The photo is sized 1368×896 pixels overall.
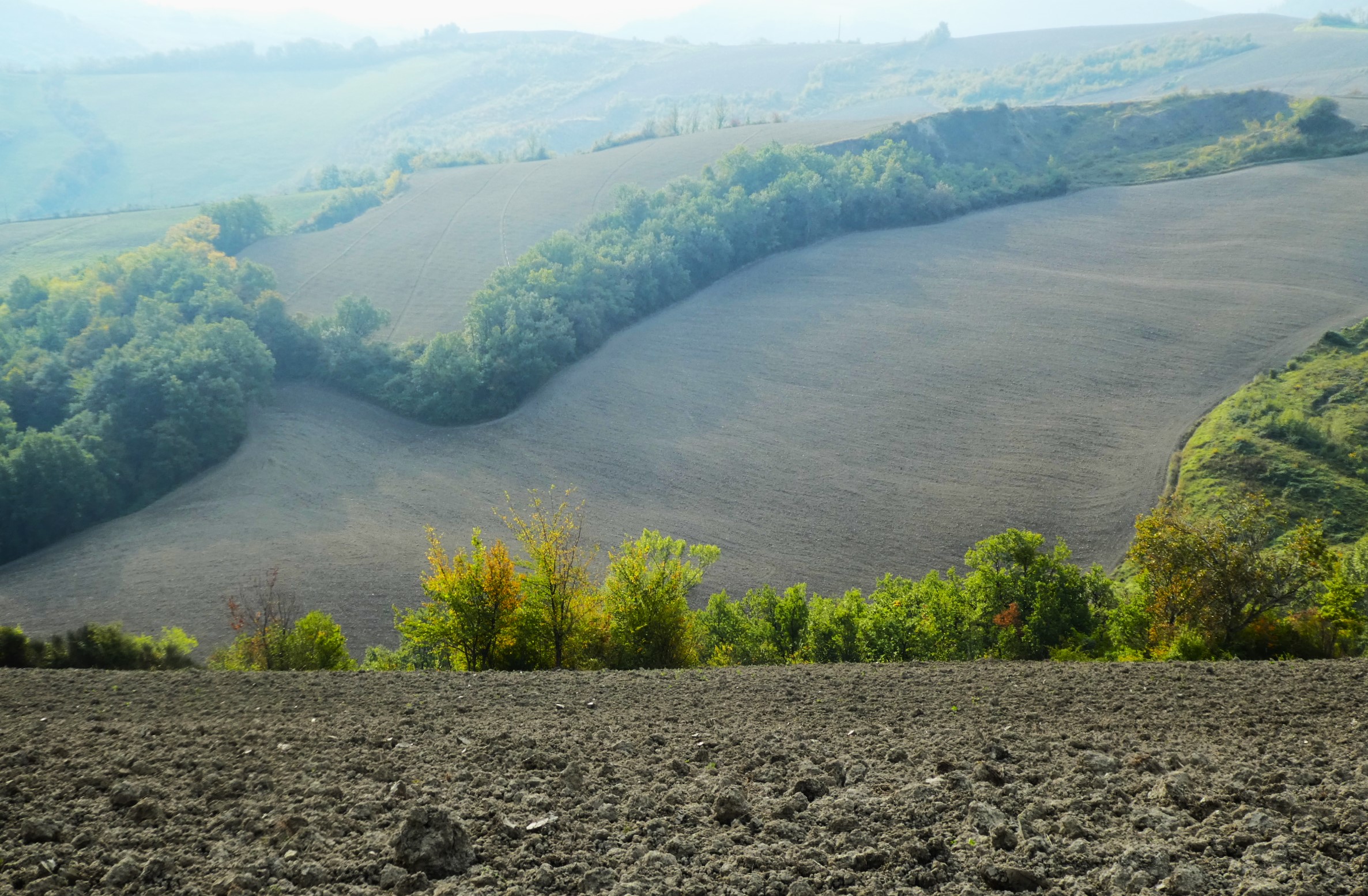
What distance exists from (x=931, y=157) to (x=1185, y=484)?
50248 mm

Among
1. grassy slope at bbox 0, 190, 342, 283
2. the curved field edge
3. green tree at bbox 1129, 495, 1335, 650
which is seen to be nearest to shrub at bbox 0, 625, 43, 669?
green tree at bbox 1129, 495, 1335, 650

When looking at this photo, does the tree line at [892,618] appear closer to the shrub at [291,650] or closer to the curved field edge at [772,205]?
the shrub at [291,650]

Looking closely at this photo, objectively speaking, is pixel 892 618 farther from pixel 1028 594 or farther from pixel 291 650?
pixel 291 650

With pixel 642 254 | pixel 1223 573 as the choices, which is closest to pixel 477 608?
pixel 1223 573

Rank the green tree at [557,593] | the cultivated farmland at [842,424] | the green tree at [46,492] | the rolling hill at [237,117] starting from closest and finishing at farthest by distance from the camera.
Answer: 1. the green tree at [557,593]
2. the cultivated farmland at [842,424]
3. the green tree at [46,492]
4. the rolling hill at [237,117]

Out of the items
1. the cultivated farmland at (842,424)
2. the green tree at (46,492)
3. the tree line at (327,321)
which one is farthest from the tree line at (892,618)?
the tree line at (327,321)

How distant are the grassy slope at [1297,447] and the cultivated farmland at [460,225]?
163 feet

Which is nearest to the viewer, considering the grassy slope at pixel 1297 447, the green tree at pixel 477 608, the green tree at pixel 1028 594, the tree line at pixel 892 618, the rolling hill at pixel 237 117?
the tree line at pixel 892 618

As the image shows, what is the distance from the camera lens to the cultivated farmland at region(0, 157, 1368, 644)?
132 feet

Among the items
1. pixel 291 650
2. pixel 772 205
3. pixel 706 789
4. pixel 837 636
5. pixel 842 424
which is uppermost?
pixel 772 205

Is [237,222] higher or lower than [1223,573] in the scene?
higher

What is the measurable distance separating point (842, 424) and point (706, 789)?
40.8 metres

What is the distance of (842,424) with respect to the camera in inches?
2014

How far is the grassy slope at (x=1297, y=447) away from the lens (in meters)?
37.1
